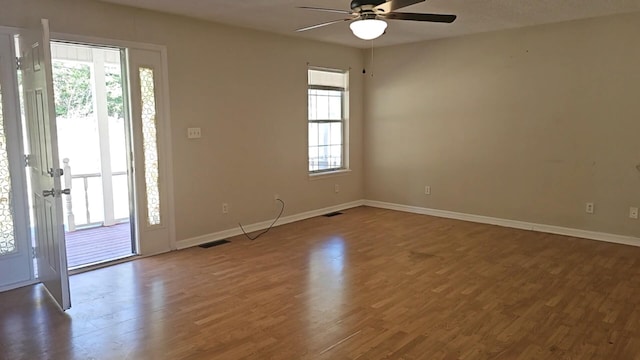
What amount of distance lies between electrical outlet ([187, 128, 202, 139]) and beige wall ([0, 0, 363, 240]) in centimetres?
5

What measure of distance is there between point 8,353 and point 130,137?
2217mm

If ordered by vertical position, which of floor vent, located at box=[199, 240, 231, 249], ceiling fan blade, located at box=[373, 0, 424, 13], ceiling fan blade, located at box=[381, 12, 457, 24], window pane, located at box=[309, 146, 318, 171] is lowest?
floor vent, located at box=[199, 240, 231, 249]

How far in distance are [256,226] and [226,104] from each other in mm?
1523

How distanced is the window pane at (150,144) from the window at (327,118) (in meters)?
2.35

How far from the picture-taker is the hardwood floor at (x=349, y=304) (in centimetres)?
266

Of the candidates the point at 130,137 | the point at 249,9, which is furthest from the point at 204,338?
the point at 249,9

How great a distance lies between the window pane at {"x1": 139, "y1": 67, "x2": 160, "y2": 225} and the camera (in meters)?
4.38

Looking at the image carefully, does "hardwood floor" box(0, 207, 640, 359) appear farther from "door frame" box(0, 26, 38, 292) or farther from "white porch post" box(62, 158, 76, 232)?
"white porch post" box(62, 158, 76, 232)

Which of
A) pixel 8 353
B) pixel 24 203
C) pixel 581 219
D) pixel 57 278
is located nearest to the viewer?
pixel 8 353

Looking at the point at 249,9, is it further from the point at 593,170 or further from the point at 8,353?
the point at 593,170

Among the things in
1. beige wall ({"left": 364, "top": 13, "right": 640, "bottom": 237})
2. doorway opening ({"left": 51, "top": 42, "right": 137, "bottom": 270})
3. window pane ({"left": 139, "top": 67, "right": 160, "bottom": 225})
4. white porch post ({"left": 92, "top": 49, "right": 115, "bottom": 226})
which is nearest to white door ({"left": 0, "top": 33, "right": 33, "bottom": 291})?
window pane ({"left": 139, "top": 67, "right": 160, "bottom": 225})

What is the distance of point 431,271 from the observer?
13.1 ft

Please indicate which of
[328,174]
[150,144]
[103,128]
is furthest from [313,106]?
[103,128]

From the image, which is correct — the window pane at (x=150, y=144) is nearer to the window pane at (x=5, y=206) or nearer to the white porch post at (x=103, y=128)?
the window pane at (x=5, y=206)
